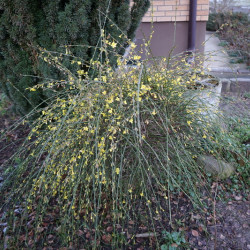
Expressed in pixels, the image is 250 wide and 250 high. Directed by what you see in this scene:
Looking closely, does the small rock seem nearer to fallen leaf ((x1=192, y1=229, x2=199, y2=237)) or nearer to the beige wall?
fallen leaf ((x1=192, y1=229, x2=199, y2=237))

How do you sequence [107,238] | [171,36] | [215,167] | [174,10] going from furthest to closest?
[171,36] < [174,10] < [215,167] < [107,238]

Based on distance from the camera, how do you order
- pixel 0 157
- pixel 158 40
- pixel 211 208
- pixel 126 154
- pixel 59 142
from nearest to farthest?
pixel 59 142 → pixel 126 154 → pixel 211 208 → pixel 0 157 → pixel 158 40

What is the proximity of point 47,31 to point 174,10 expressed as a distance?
307 centimetres

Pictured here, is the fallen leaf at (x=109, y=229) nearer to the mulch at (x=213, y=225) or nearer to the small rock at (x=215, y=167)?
the mulch at (x=213, y=225)

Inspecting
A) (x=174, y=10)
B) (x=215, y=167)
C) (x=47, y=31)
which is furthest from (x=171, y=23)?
(x=215, y=167)

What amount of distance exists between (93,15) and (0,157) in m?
1.72

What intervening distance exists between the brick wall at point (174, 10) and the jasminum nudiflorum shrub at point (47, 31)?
2.18 m

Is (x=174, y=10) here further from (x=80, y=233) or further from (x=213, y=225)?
(x=80, y=233)

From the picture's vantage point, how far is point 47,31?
2596 millimetres

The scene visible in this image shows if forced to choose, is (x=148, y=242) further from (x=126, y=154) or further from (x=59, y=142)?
(x=59, y=142)

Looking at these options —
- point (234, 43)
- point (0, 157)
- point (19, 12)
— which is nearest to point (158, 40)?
point (234, 43)

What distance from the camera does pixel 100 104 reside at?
1.99 metres

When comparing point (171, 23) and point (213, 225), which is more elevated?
point (171, 23)

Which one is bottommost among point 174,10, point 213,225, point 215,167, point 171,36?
point 213,225
